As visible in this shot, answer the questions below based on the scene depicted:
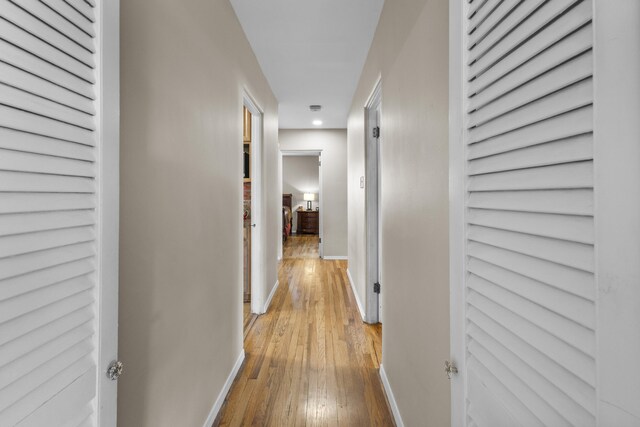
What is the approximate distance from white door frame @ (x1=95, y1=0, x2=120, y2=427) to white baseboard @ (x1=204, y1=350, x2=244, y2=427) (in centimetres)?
113

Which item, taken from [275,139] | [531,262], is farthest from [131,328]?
[275,139]

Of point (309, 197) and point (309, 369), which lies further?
point (309, 197)

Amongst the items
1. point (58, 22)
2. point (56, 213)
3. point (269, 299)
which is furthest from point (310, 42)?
point (269, 299)

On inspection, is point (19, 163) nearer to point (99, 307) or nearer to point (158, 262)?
point (99, 307)

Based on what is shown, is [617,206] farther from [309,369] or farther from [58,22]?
[309,369]

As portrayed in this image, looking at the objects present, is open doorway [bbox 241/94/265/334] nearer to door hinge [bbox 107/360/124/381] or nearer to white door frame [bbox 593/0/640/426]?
door hinge [bbox 107/360/124/381]

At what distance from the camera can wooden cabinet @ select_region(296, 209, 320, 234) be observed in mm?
9648

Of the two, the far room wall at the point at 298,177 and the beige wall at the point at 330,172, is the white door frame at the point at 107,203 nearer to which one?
the beige wall at the point at 330,172

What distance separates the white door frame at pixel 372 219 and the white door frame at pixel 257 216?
3.45 feet

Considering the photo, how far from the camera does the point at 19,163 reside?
522 millimetres

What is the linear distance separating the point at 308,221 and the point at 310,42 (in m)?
7.26

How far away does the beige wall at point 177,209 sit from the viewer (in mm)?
1030

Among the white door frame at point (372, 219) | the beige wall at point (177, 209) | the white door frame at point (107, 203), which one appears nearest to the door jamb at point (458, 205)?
the white door frame at point (107, 203)

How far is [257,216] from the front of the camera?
3.22 meters
